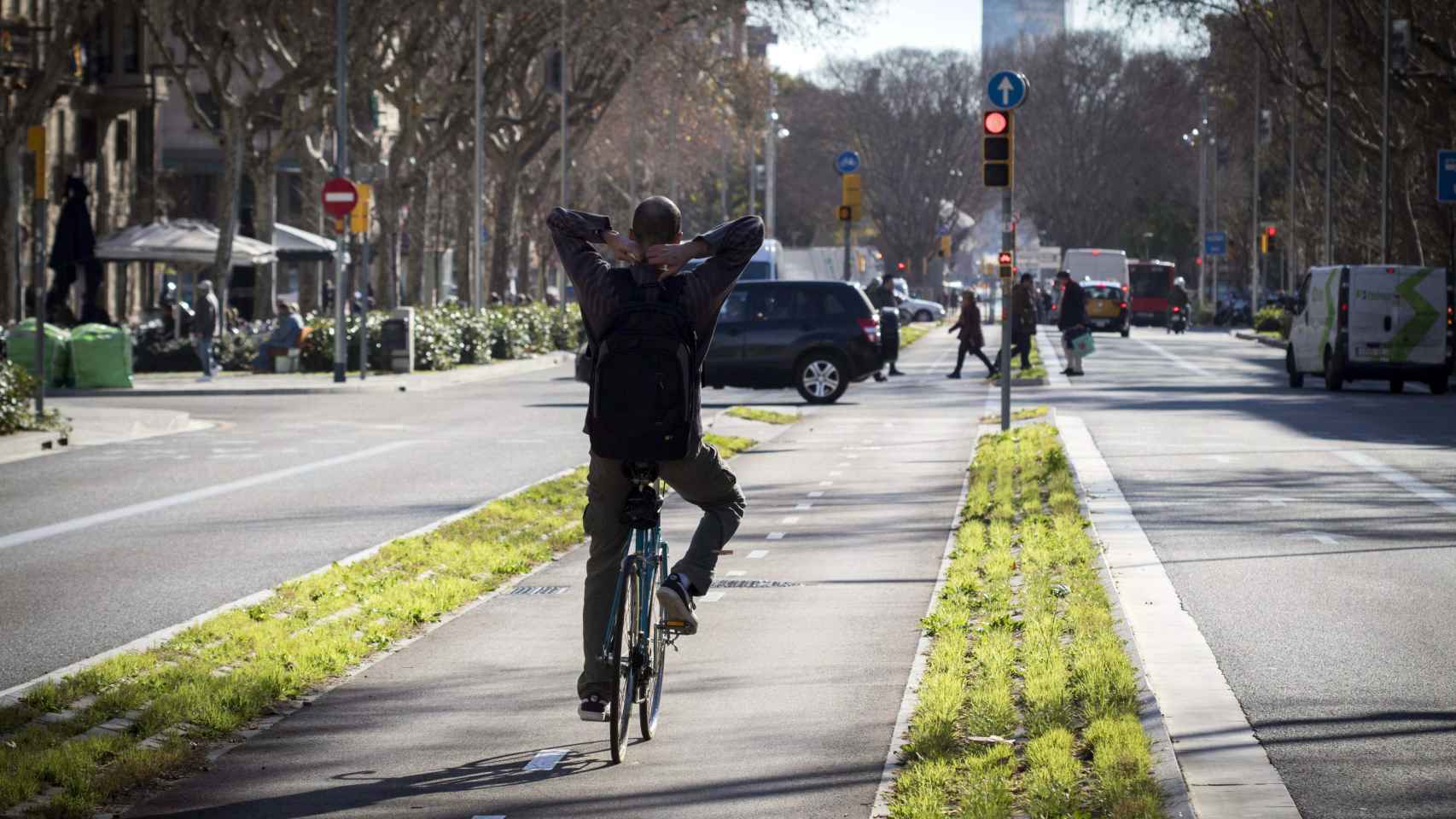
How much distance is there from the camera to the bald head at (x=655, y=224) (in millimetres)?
6781

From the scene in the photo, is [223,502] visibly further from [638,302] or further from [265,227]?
[265,227]

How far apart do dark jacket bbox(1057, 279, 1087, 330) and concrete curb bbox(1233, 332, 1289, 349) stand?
19.7m

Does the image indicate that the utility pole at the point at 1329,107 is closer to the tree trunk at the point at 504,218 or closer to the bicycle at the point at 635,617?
the tree trunk at the point at 504,218

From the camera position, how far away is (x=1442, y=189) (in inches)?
1423

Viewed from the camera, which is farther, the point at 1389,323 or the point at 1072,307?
the point at 1072,307

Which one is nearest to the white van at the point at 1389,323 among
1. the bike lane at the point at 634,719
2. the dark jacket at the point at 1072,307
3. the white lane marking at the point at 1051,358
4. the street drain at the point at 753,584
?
the white lane marking at the point at 1051,358

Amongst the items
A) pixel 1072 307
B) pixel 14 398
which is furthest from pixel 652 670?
pixel 1072 307

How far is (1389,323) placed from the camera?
102 feet

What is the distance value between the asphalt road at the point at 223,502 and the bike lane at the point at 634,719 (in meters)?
1.58

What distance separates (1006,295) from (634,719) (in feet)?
47.9

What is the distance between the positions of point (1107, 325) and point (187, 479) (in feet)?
184

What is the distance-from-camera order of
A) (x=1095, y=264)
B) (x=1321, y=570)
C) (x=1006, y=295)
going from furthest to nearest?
(x=1095, y=264)
(x=1006, y=295)
(x=1321, y=570)

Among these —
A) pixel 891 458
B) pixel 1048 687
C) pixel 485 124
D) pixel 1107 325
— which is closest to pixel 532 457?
pixel 891 458

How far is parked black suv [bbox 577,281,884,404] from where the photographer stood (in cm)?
3030
